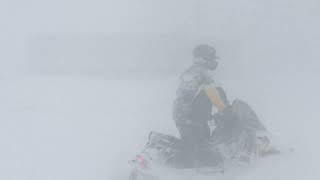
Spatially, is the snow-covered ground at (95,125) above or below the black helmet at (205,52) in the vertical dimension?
below

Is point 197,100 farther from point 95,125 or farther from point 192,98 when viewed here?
point 95,125

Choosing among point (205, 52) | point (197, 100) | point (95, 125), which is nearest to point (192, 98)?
point (197, 100)

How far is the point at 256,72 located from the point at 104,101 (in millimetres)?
512

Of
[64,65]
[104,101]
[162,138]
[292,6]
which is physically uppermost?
[292,6]

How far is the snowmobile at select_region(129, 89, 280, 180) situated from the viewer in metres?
1.55

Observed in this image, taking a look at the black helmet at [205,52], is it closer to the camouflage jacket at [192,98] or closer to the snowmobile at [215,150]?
the camouflage jacket at [192,98]

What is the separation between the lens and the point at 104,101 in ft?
5.14

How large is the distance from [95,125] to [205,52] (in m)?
0.43

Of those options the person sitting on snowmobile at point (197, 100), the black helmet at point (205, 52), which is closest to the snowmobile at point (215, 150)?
the person sitting on snowmobile at point (197, 100)

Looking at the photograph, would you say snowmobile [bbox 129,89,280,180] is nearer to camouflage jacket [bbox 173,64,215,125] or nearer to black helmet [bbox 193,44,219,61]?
camouflage jacket [bbox 173,64,215,125]

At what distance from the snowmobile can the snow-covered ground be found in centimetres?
3

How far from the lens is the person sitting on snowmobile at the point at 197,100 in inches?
61.3

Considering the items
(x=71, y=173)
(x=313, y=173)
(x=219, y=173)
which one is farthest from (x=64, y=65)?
(x=313, y=173)

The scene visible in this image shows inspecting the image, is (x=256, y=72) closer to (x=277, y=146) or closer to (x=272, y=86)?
(x=272, y=86)
